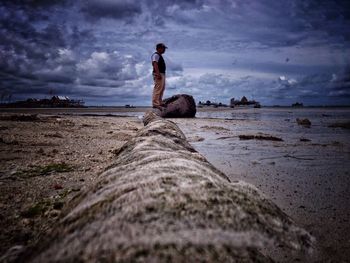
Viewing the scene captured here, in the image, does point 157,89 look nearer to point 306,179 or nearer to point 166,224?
point 306,179

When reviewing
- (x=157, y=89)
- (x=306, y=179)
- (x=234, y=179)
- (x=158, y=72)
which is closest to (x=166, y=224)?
(x=234, y=179)

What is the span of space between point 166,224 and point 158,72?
8.21 m

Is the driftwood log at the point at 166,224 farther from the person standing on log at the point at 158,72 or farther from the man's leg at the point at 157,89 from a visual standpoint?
the man's leg at the point at 157,89

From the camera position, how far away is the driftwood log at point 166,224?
911 mm

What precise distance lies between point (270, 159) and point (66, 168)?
3.37 meters

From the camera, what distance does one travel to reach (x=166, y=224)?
3.31ft

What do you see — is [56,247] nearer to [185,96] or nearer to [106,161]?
[106,161]

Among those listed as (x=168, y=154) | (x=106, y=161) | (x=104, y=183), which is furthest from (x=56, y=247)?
(x=106, y=161)

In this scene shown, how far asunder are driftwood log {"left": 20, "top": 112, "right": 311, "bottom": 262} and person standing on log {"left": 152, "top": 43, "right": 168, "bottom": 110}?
25.2 ft

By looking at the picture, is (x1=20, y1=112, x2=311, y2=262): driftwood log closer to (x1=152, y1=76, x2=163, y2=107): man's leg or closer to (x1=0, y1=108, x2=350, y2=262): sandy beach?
(x1=0, y1=108, x2=350, y2=262): sandy beach

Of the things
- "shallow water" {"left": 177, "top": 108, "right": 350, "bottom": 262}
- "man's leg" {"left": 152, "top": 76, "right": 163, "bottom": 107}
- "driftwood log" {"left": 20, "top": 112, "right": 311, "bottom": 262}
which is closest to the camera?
"driftwood log" {"left": 20, "top": 112, "right": 311, "bottom": 262}

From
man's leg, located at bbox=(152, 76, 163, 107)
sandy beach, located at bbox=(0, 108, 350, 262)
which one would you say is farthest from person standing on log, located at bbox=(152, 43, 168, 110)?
sandy beach, located at bbox=(0, 108, 350, 262)

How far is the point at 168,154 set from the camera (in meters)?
1.81

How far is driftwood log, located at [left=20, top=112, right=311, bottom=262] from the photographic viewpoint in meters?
0.91
